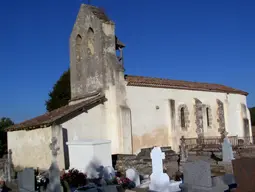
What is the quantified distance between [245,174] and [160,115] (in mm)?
15810

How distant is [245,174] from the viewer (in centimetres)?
560

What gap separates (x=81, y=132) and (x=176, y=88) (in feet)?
28.7

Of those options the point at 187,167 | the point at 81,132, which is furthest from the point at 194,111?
the point at 187,167

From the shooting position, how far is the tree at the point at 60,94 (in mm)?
34781

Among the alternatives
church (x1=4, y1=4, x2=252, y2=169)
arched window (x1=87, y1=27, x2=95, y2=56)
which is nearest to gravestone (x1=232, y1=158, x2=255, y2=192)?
church (x1=4, y1=4, x2=252, y2=169)

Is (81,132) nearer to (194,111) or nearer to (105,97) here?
(105,97)

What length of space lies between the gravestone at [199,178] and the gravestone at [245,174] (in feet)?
5.96

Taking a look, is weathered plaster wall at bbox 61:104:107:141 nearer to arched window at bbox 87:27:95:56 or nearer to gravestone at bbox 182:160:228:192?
arched window at bbox 87:27:95:56

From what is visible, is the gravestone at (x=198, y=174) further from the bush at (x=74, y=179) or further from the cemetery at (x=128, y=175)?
the bush at (x=74, y=179)

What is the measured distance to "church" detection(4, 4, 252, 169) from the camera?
17484mm

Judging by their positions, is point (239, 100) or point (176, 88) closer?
point (176, 88)

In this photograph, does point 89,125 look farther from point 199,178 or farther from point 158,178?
point 199,178

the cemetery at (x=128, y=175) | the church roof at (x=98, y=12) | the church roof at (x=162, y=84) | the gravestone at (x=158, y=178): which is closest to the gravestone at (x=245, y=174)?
the cemetery at (x=128, y=175)

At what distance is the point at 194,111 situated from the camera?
78.5ft
